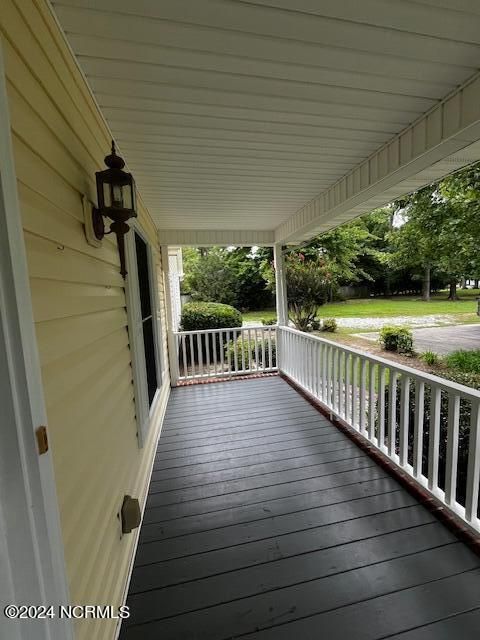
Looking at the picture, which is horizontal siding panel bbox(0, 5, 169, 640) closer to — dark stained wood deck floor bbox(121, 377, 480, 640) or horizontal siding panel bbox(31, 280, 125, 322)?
horizontal siding panel bbox(31, 280, 125, 322)

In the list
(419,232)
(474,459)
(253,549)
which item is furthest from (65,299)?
(419,232)

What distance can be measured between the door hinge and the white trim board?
0.02 m

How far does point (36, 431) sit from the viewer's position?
0.75 metres

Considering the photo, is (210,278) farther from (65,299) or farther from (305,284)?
(65,299)

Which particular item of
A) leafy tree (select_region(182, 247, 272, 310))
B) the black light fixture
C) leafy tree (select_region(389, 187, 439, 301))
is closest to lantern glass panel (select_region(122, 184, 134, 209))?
the black light fixture

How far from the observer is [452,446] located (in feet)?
6.03

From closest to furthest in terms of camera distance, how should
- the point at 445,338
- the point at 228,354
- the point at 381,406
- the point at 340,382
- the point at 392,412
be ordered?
1. the point at 392,412
2. the point at 381,406
3. the point at 340,382
4. the point at 228,354
5. the point at 445,338

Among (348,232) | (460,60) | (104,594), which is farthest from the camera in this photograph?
(348,232)

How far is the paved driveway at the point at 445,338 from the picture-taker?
736 cm

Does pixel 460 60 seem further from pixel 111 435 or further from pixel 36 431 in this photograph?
pixel 111 435

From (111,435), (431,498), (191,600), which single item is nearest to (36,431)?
(111,435)

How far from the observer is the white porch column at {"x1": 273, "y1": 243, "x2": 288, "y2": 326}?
17.1 ft

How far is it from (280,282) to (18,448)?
4924 millimetres

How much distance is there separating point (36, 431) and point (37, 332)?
285 millimetres
